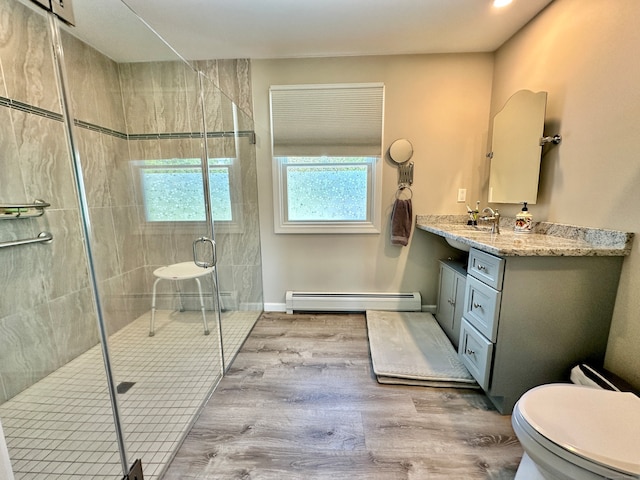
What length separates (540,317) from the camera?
4.35 feet

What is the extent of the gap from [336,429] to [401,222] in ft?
5.71

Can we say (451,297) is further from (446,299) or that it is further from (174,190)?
(174,190)

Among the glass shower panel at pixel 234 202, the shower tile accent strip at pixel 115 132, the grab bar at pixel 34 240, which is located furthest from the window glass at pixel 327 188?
the grab bar at pixel 34 240

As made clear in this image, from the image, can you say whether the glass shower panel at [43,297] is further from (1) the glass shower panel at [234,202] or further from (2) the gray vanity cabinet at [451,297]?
(2) the gray vanity cabinet at [451,297]

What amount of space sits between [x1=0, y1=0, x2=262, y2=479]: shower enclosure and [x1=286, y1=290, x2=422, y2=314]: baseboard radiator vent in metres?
0.51

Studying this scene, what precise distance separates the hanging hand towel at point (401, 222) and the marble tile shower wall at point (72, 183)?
1526 millimetres

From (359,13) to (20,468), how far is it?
9.98 feet

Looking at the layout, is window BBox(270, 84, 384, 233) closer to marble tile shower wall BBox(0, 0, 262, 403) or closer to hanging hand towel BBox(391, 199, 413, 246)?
hanging hand towel BBox(391, 199, 413, 246)

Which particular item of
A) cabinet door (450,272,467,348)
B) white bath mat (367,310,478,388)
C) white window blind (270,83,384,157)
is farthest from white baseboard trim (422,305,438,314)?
white window blind (270,83,384,157)

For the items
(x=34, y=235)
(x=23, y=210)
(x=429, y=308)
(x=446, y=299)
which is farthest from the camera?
(x=429, y=308)

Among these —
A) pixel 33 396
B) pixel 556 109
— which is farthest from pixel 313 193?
pixel 33 396

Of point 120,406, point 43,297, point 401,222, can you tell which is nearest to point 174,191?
point 43,297

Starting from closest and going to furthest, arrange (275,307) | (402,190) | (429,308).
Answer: (402,190)
(429,308)
(275,307)

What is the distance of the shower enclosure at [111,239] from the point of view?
1207 mm
